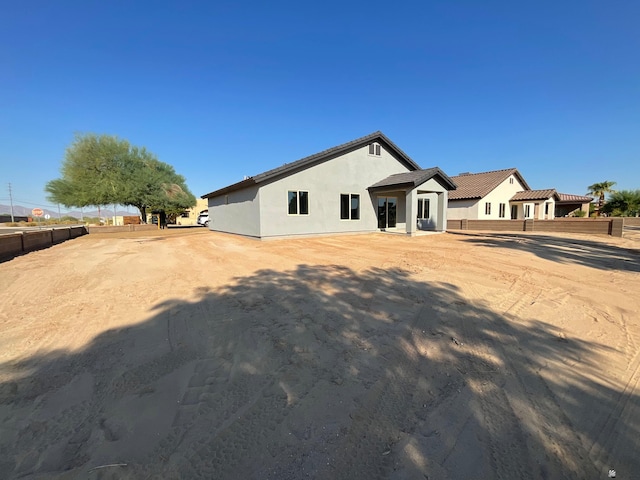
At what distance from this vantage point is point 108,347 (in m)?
3.41

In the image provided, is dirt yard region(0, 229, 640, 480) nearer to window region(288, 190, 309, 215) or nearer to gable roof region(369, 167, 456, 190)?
window region(288, 190, 309, 215)

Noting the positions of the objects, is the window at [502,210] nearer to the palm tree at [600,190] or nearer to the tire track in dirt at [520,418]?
the palm tree at [600,190]

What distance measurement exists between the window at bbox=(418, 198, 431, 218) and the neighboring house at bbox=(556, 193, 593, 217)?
22.6 metres

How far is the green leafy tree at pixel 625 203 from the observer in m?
32.2

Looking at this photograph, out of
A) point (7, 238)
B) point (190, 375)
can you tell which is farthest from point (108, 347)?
point (7, 238)

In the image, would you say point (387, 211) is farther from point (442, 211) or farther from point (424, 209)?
point (442, 211)

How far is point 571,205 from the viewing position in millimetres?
35375

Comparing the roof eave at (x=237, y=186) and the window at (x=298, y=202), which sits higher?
the roof eave at (x=237, y=186)

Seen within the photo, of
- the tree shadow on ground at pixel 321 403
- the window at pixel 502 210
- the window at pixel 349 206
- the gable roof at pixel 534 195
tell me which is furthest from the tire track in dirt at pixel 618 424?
the gable roof at pixel 534 195

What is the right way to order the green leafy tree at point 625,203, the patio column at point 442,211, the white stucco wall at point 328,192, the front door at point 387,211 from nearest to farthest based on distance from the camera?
the white stucco wall at point 328,192, the patio column at point 442,211, the front door at point 387,211, the green leafy tree at point 625,203

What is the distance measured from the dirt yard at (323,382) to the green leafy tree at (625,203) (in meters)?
39.8

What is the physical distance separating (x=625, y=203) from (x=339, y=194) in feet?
124

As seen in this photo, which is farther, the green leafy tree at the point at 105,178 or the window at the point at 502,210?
the window at the point at 502,210

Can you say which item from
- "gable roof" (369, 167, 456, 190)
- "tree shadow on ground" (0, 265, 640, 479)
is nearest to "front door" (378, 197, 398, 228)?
"gable roof" (369, 167, 456, 190)
